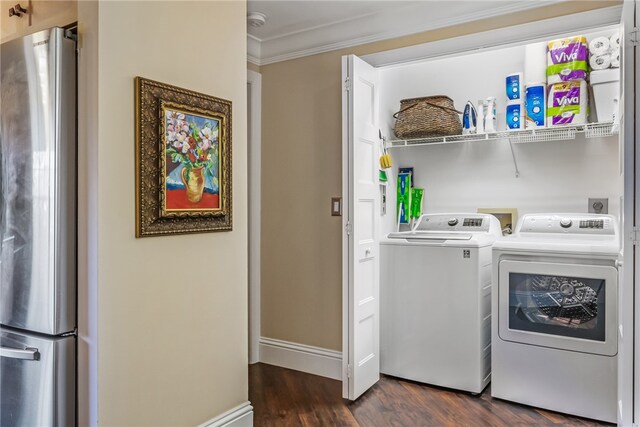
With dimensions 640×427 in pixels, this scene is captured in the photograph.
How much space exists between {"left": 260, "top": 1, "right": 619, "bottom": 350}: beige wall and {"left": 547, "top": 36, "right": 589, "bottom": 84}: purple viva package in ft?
3.53

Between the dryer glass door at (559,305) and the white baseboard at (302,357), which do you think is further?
the white baseboard at (302,357)

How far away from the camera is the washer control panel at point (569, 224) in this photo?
9.10 feet

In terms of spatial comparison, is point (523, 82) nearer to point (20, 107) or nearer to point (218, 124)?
point (218, 124)

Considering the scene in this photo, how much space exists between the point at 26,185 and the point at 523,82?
3111 mm

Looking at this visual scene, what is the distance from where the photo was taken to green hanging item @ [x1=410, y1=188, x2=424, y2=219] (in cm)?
371

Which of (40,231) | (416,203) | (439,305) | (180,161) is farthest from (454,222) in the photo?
(40,231)

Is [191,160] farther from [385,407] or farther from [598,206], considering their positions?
[598,206]

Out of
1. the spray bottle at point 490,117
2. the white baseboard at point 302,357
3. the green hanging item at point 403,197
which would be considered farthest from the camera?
the green hanging item at point 403,197

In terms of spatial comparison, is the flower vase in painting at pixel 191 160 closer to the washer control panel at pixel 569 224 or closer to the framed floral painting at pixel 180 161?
the framed floral painting at pixel 180 161

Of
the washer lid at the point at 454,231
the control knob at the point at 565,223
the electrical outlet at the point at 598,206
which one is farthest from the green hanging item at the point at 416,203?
the electrical outlet at the point at 598,206

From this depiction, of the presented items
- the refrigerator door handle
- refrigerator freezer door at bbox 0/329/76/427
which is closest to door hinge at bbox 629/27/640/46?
refrigerator freezer door at bbox 0/329/76/427

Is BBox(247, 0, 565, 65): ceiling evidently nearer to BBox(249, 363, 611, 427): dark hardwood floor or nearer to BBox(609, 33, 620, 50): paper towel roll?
BBox(609, 33, 620, 50): paper towel roll

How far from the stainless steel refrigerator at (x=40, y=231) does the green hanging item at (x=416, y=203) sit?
8.54 feet


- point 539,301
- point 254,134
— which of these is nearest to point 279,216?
point 254,134
